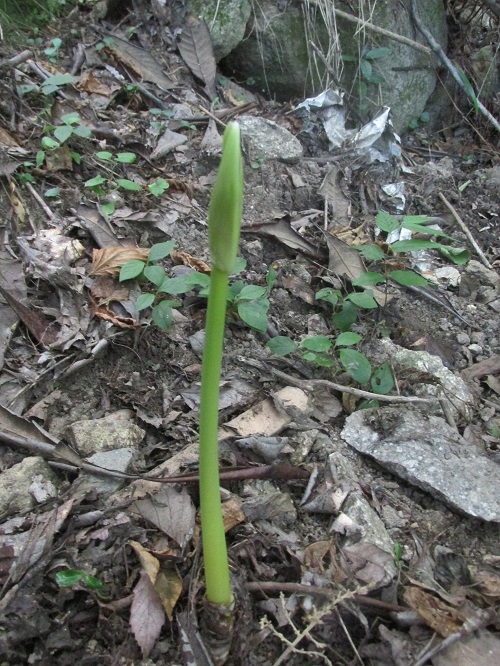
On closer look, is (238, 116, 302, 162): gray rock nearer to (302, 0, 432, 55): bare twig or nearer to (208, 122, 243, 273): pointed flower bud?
(302, 0, 432, 55): bare twig

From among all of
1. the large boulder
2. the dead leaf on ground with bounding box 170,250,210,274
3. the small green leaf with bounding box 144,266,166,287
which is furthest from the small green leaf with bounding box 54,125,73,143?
the large boulder

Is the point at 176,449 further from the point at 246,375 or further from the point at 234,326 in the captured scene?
the point at 234,326

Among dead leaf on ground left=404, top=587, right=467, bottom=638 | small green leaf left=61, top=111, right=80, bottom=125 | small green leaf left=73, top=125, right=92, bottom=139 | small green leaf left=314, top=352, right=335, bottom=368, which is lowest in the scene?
dead leaf on ground left=404, top=587, right=467, bottom=638

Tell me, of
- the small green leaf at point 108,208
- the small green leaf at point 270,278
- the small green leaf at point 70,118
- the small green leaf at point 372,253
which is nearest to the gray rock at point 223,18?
the small green leaf at point 70,118

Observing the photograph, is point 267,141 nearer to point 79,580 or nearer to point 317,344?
point 317,344

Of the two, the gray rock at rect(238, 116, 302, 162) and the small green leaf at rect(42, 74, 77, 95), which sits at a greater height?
the small green leaf at rect(42, 74, 77, 95)

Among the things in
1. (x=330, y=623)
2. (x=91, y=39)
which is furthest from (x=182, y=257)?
(x=91, y=39)
